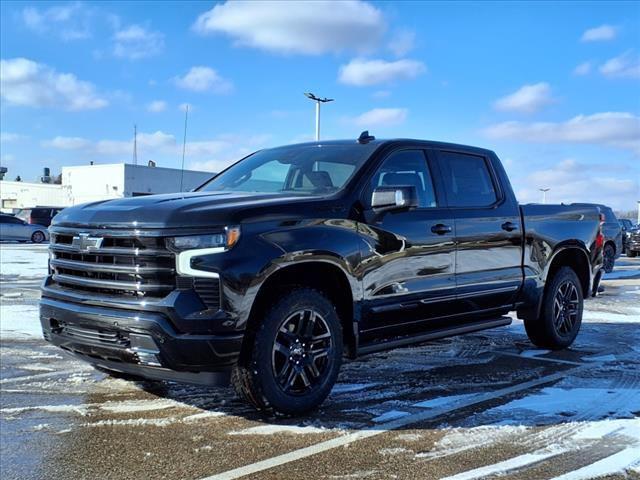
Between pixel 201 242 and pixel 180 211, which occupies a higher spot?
pixel 180 211

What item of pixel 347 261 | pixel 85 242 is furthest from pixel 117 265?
pixel 347 261

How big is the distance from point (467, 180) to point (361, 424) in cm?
268

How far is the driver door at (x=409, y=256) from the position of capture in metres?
4.73

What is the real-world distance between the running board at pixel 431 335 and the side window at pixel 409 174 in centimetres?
105

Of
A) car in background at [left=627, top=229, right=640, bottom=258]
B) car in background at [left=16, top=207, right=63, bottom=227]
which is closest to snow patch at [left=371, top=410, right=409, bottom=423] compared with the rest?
car in background at [left=627, top=229, right=640, bottom=258]

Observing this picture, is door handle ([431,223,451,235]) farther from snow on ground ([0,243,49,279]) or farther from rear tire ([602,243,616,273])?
snow on ground ([0,243,49,279])

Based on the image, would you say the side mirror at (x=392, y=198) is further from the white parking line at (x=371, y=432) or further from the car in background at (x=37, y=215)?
the car in background at (x=37, y=215)

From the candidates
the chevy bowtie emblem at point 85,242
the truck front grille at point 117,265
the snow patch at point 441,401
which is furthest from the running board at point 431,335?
the chevy bowtie emblem at point 85,242

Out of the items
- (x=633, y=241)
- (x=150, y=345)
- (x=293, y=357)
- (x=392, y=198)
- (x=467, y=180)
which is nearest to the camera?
(x=150, y=345)

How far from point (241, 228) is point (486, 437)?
1.98 m

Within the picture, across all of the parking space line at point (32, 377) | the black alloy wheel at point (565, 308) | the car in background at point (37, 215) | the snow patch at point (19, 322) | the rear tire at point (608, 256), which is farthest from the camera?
the car in background at point (37, 215)

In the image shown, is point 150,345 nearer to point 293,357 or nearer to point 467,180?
point 293,357

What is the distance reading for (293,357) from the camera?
169 inches

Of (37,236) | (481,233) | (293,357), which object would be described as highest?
(481,233)
